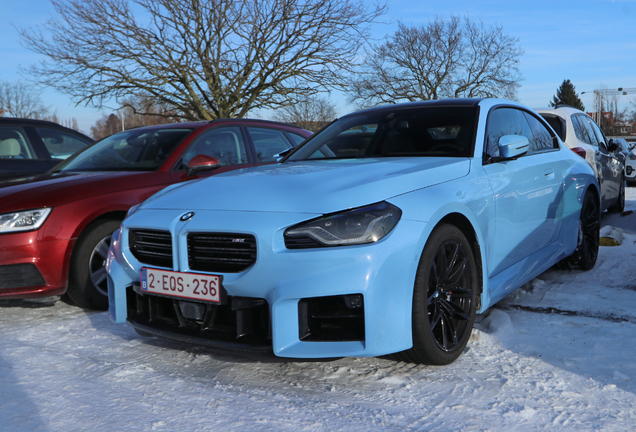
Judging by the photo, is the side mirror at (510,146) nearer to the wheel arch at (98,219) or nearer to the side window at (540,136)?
the side window at (540,136)

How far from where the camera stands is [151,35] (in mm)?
19188

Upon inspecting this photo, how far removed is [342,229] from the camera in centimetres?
258

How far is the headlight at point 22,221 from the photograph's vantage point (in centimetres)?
400

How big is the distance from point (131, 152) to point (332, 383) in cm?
319

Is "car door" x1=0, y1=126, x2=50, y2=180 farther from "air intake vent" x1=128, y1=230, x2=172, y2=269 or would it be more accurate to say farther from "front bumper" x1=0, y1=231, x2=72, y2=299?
"air intake vent" x1=128, y1=230, x2=172, y2=269

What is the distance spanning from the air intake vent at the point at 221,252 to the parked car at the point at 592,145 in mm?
5840

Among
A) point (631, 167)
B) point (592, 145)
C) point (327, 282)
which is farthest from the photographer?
point (631, 167)

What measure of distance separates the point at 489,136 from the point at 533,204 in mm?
589


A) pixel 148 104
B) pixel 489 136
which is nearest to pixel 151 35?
pixel 148 104

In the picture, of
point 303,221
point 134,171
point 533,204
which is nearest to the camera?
point 303,221

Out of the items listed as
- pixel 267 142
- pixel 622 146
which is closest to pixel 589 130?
pixel 622 146

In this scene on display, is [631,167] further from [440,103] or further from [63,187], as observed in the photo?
[63,187]

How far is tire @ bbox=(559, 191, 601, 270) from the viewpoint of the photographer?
496 cm

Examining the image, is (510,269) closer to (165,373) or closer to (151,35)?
(165,373)
